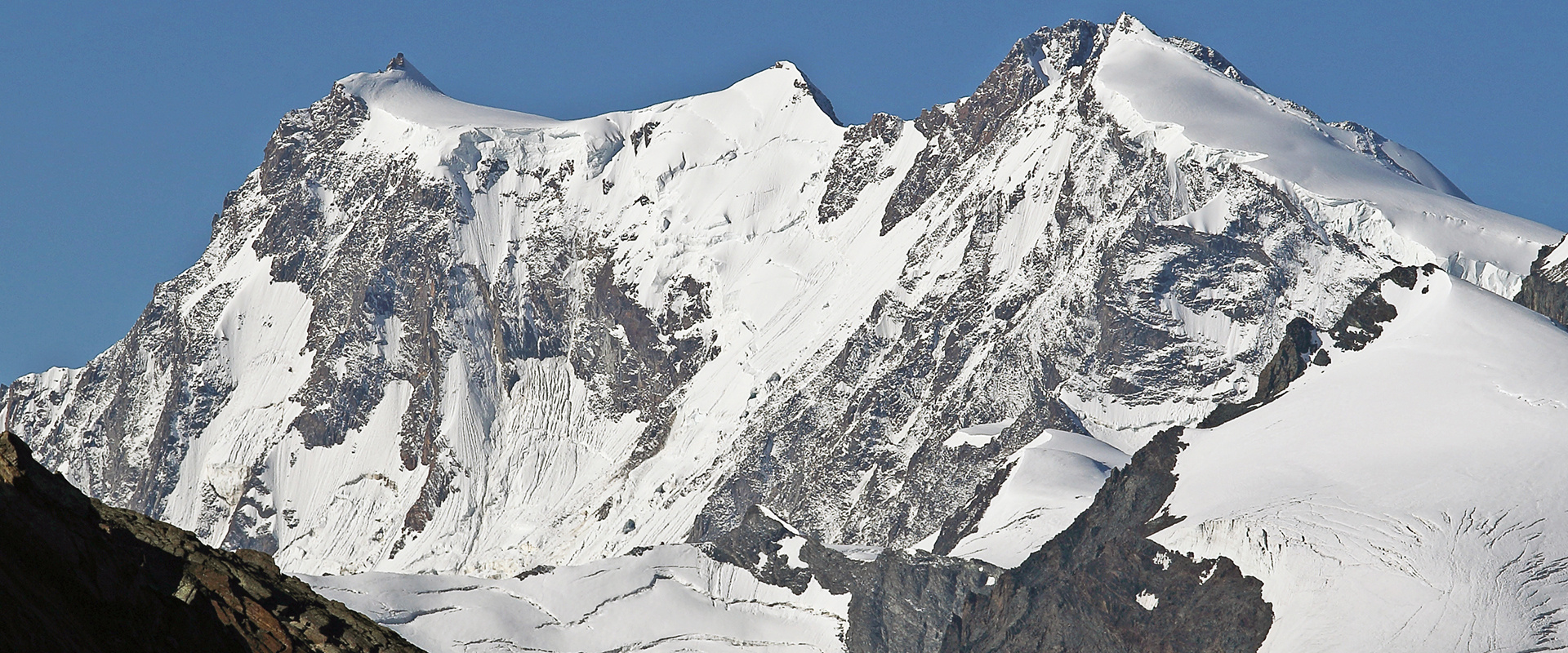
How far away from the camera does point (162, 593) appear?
4719cm

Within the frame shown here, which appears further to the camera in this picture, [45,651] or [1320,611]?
[1320,611]

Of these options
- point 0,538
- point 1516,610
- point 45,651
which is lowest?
point 45,651

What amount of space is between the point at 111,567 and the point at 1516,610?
160 metres

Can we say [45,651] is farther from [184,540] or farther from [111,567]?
[184,540]

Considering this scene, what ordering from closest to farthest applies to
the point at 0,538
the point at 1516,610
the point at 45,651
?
the point at 45,651 < the point at 0,538 < the point at 1516,610

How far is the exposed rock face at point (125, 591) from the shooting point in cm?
4334

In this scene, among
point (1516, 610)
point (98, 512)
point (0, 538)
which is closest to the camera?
point (0, 538)

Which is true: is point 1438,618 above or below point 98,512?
above

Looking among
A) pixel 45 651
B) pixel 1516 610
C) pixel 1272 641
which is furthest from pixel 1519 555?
pixel 45 651

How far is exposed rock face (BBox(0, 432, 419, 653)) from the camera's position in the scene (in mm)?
43344

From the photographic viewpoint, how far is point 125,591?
45969 mm

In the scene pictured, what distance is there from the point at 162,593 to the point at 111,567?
1.07 meters

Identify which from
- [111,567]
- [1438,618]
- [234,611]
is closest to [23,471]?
[111,567]

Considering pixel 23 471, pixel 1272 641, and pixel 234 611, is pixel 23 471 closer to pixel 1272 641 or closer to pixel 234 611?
pixel 234 611
